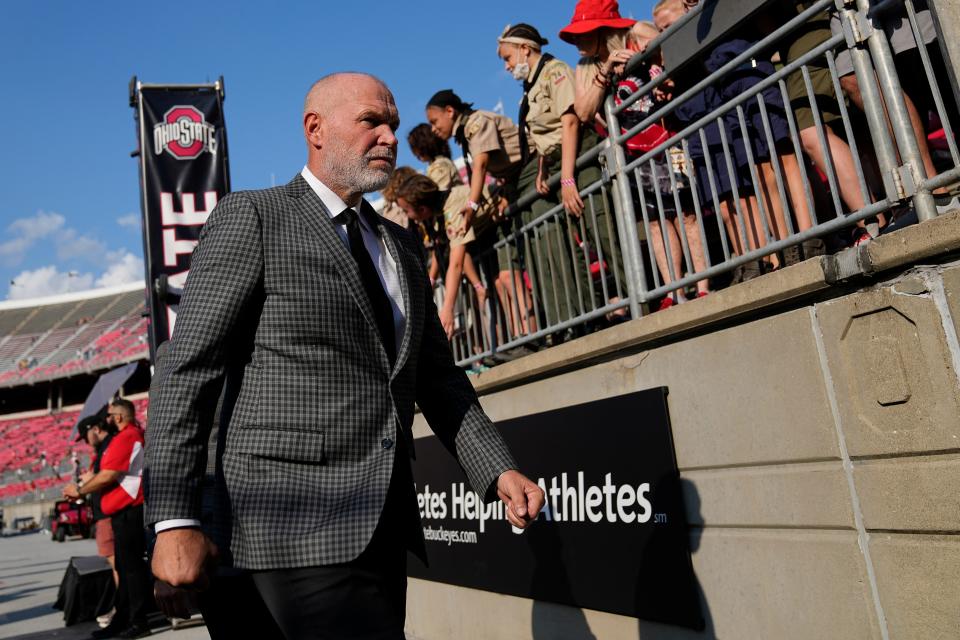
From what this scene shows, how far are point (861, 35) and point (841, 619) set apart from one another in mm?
2072

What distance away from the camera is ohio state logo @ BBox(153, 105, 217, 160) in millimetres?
8656

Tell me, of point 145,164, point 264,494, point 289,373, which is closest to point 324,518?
point 264,494

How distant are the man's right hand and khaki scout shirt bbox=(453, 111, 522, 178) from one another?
3850mm

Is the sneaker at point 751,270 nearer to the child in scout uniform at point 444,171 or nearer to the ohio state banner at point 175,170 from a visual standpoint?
the child in scout uniform at point 444,171

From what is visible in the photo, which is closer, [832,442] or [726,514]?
[832,442]

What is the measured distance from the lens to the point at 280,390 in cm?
175

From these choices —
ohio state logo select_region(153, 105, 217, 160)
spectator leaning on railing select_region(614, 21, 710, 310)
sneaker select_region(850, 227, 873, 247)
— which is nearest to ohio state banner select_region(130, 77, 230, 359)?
ohio state logo select_region(153, 105, 217, 160)

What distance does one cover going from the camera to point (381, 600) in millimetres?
1709

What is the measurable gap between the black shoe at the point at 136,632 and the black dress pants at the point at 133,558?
0.11ft

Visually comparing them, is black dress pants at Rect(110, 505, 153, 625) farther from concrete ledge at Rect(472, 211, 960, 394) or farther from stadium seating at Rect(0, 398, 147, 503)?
stadium seating at Rect(0, 398, 147, 503)

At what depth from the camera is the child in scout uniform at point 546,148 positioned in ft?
14.4

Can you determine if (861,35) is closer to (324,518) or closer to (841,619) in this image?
(841,619)

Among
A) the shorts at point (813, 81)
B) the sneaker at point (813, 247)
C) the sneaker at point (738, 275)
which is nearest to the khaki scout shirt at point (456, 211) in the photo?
the sneaker at point (738, 275)

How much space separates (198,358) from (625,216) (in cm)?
266
